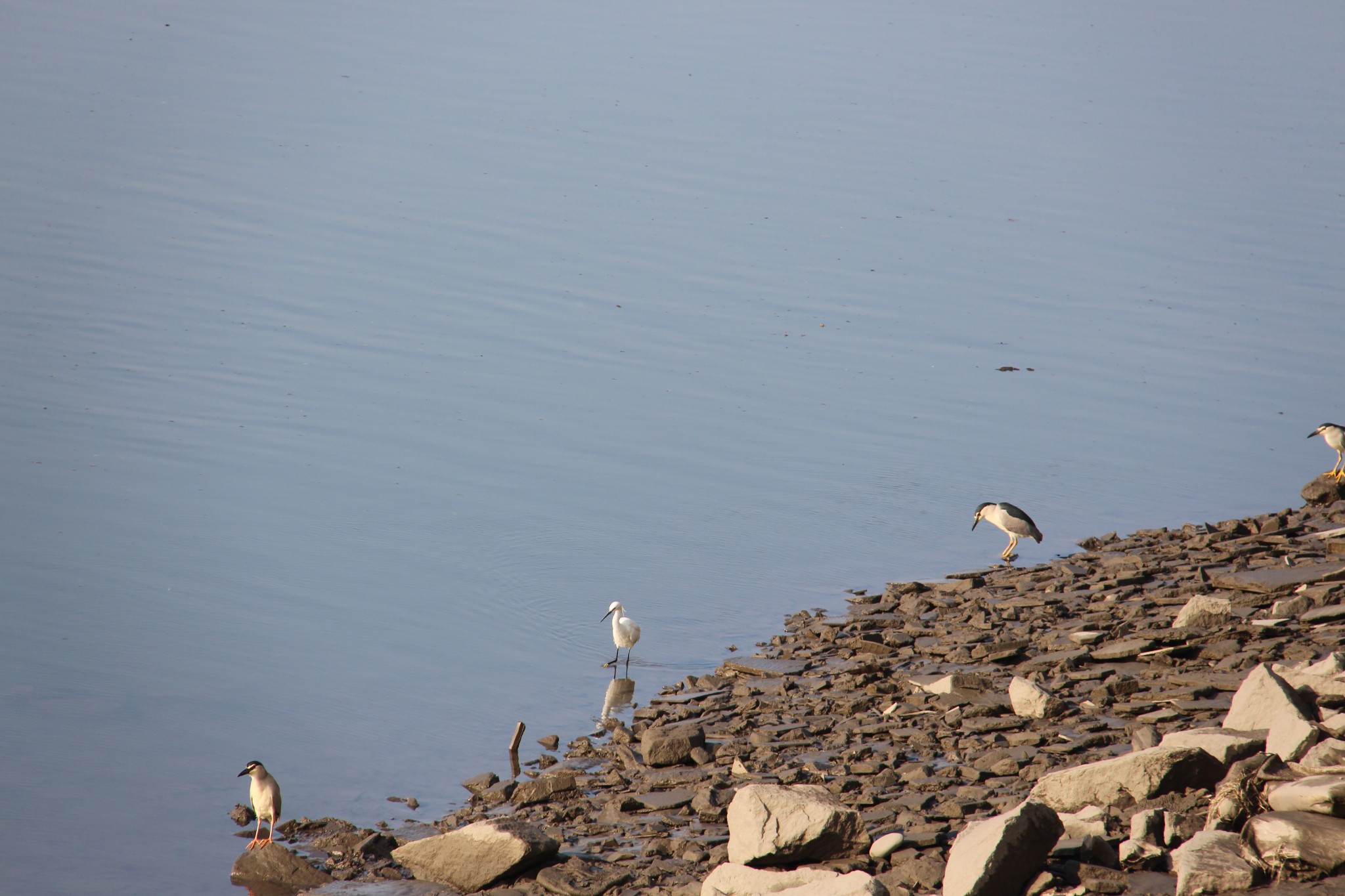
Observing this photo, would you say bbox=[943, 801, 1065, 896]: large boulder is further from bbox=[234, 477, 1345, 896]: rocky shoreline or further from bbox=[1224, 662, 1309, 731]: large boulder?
bbox=[1224, 662, 1309, 731]: large boulder

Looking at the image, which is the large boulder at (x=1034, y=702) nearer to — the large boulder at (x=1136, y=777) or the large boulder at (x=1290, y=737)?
the large boulder at (x=1136, y=777)

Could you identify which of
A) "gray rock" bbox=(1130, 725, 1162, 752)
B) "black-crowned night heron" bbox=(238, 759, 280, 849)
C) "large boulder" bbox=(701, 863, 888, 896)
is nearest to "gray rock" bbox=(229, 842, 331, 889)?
"black-crowned night heron" bbox=(238, 759, 280, 849)

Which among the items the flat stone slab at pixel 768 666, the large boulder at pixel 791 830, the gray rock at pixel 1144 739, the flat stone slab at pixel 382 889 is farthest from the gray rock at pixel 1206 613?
the flat stone slab at pixel 382 889

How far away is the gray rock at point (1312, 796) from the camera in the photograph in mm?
6898

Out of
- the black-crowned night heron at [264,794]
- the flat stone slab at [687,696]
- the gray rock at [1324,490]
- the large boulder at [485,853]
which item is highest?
the gray rock at [1324,490]

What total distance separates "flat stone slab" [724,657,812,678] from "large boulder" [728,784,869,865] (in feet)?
16.2

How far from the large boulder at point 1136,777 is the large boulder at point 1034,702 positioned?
216 centimetres

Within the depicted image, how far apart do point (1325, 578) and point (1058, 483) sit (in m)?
8.03

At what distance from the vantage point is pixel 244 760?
12.5 meters

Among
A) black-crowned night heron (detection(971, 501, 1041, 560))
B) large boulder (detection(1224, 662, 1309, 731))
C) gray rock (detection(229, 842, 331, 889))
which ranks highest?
black-crowned night heron (detection(971, 501, 1041, 560))

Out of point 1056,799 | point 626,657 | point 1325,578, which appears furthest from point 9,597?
point 1325,578

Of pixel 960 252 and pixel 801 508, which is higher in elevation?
pixel 960 252

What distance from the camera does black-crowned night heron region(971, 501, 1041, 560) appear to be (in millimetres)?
17078

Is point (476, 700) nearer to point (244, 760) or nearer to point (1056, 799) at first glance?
point (244, 760)
